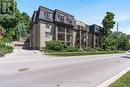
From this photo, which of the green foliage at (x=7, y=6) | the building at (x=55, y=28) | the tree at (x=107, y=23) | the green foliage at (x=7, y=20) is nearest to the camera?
the green foliage at (x=7, y=6)

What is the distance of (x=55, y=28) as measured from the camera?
57312mm

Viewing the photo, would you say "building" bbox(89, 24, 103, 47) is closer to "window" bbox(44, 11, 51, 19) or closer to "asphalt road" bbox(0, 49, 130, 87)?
"window" bbox(44, 11, 51, 19)

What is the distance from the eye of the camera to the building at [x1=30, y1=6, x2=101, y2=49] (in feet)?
175

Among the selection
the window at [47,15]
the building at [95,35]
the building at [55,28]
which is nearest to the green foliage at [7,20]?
the building at [55,28]

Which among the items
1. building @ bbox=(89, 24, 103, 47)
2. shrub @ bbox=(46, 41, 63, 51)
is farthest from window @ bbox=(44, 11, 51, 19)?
building @ bbox=(89, 24, 103, 47)

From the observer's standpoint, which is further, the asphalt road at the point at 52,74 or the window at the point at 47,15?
the window at the point at 47,15

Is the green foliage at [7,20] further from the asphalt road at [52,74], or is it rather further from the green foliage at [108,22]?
the asphalt road at [52,74]

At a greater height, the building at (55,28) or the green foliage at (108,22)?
the green foliage at (108,22)

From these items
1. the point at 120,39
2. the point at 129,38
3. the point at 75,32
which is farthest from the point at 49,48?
the point at 129,38

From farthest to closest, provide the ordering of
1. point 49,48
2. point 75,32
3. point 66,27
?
point 75,32 → point 66,27 → point 49,48

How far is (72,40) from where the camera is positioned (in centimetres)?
6569

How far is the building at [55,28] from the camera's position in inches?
2105

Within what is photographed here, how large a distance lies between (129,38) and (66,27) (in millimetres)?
54166

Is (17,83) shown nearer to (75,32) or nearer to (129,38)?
(75,32)
